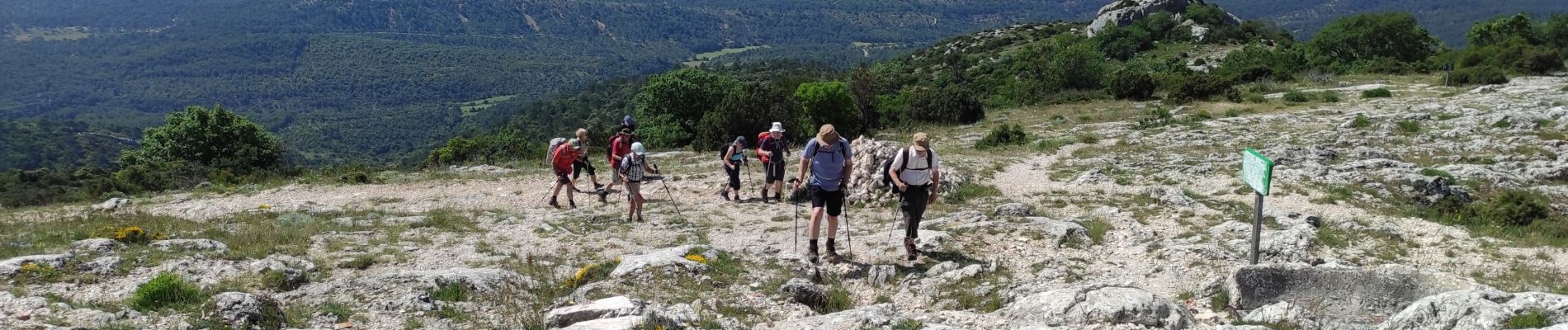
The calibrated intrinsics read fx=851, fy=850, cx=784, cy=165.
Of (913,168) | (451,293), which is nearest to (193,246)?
(451,293)

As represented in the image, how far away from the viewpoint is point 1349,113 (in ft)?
90.3

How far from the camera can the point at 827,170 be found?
958cm

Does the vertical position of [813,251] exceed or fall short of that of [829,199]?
it falls short

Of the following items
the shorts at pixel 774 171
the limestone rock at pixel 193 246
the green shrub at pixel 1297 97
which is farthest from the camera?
the green shrub at pixel 1297 97

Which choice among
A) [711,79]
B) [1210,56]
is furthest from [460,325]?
[1210,56]

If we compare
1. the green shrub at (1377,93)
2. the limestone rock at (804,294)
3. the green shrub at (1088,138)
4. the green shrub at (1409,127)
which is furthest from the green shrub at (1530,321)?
the green shrub at (1377,93)

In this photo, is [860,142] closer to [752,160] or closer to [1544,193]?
[752,160]

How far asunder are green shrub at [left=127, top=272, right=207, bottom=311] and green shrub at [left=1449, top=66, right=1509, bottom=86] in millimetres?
44041

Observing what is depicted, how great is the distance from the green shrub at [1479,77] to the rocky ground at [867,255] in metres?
19.2

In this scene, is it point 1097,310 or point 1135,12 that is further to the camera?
point 1135,12

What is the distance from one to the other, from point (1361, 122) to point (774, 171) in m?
18.8

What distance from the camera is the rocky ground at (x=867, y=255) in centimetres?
752

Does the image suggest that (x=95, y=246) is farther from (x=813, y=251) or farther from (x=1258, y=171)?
(x=1258, y=171)

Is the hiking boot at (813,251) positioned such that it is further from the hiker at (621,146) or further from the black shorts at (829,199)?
the hiker at (621,146)
